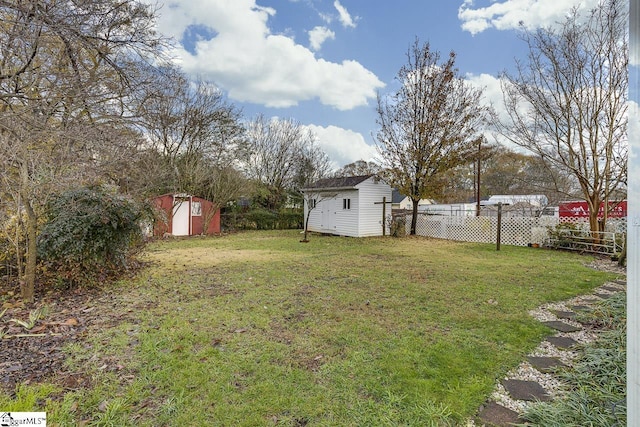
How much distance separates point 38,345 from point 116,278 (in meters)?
2.63

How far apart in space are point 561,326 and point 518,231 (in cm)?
877

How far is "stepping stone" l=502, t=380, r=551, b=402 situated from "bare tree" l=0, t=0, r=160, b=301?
200 inches

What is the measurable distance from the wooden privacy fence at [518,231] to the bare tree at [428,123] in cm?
144

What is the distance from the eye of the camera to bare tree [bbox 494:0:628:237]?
800 centimetres

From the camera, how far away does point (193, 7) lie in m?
6.32

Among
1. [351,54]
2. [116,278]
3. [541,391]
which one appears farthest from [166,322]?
[351,54]

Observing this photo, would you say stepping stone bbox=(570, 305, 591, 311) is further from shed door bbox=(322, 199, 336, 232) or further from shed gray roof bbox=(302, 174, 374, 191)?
shed door bbox=(322, 199, 336, 232)

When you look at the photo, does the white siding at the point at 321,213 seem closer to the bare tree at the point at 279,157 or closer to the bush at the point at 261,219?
the bush at the point at 261,219

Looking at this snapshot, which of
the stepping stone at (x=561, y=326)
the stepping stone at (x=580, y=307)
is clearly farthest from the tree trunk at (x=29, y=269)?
the stepping stone at (x=580, y=307)

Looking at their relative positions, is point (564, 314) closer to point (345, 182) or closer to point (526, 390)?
point (526, 390)

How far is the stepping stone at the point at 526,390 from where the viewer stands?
86.5 inches

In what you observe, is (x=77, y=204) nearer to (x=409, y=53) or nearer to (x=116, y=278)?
(x=116, y=278)

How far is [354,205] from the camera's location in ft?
43.6

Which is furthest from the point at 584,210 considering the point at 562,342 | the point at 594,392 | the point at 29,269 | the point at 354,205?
the point at 29,269
